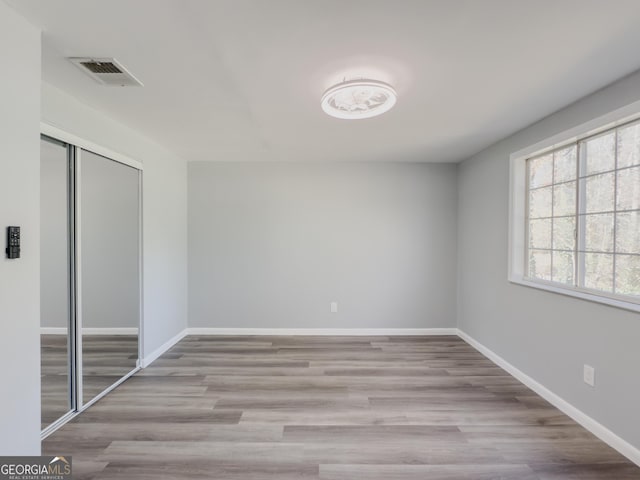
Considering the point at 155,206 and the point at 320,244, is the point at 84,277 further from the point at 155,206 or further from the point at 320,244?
the point at 320,244

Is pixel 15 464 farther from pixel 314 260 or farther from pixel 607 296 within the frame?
pixel 607 296

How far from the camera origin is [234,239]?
13.8 ft

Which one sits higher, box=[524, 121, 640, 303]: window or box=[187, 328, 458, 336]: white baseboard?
box=[524, 121, 640, 303]: window

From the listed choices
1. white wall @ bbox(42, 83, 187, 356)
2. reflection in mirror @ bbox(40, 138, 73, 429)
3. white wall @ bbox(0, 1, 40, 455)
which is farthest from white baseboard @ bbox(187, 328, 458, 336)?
white wall @ bbox(0, 1, 40, 455)

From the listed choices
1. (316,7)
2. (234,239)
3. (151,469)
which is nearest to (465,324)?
(234,239)

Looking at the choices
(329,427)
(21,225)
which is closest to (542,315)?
(329,427)

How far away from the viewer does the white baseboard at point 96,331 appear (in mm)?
2062

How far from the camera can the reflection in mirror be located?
204cm

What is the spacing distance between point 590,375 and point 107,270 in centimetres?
388

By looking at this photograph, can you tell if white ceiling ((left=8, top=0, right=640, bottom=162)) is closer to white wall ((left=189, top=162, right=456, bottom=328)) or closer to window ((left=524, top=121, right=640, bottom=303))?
window ((left=524, top=121, right=640, bottom=303))

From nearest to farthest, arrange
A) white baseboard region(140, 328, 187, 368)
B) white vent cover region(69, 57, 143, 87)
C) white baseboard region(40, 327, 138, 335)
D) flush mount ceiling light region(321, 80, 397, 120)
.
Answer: white vent cover region(69, 57, 143, 87)
flush mount ceiling light region(321, 80, 397, 120)
white baseboard region(40, 327, 138, 335)
white baseboard region(140, 328, 187, 368)

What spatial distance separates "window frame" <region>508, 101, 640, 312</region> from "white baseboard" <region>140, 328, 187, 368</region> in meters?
3.90

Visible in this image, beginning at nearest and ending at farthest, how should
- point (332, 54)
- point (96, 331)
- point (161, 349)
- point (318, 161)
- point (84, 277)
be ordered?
point (332, 54)
point (84, 277)
point (96, 331)
point (161, 349)
point (318, 161)

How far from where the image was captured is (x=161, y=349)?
3.52 m
